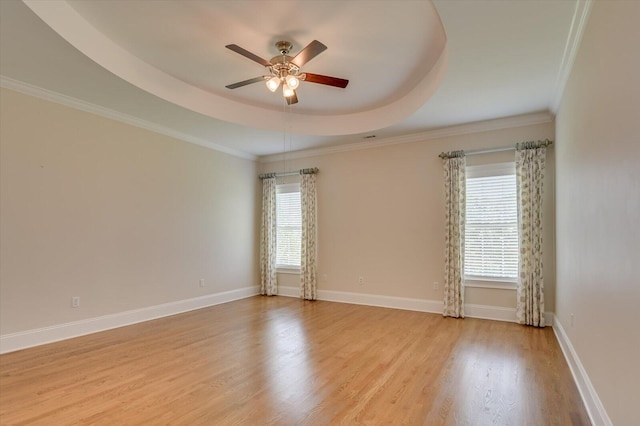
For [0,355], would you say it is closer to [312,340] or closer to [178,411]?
[178,411]

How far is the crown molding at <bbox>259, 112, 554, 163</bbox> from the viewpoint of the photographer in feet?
15.8

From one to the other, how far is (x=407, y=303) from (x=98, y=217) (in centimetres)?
475

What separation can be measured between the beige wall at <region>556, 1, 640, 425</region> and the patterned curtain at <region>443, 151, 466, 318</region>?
1.93m

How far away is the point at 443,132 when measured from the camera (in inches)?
214

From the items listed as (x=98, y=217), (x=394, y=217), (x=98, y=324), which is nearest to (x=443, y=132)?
(x=394, y=217)

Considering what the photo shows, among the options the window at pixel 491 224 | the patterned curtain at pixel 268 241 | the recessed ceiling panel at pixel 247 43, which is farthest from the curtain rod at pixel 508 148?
the patterned curtain at pixel 268 241

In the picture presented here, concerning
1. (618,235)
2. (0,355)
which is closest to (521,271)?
(618,235)

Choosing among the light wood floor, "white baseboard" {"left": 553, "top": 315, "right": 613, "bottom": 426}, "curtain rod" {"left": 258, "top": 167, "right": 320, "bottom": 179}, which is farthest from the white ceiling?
the light wood floor

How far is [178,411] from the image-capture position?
244cm

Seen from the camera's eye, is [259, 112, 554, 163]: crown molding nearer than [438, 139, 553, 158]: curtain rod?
No

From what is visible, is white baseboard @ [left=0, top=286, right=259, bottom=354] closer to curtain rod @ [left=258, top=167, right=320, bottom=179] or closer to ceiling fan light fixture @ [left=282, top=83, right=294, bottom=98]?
curtain rod @ [left=258, top=167, right=320, bottom=179]

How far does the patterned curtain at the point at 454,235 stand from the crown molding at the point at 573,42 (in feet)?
5.16

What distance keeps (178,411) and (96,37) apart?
136 inches

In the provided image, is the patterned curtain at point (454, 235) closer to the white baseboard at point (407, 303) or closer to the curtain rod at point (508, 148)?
the curtain rod at point (508, 148)
